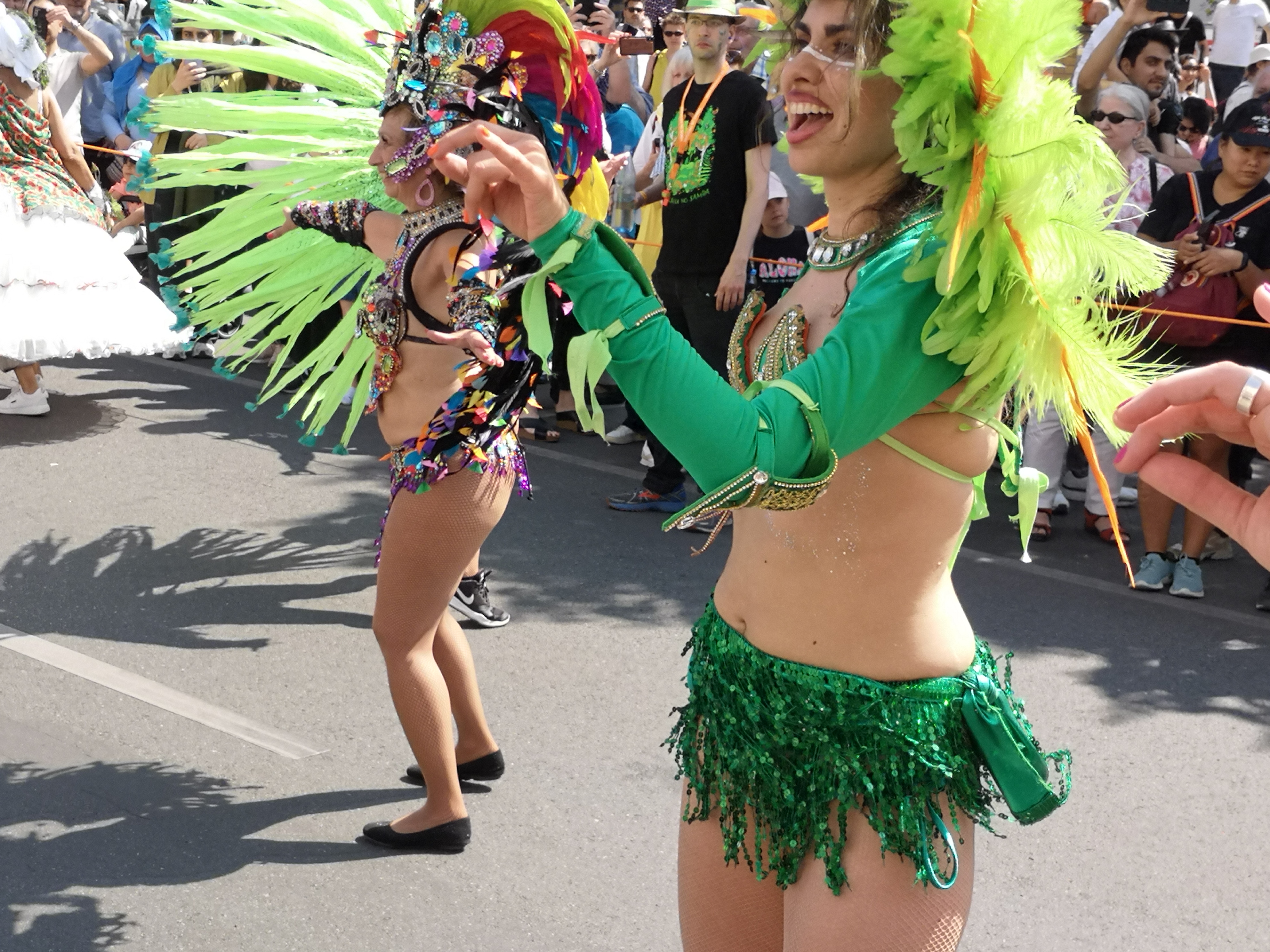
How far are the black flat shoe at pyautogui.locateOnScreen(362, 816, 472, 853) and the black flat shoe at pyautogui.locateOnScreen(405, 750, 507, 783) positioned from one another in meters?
0.32

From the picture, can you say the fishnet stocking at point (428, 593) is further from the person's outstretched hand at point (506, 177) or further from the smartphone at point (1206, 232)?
the smartphone at point (1206, 232)

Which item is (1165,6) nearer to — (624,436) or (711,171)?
(711,171)

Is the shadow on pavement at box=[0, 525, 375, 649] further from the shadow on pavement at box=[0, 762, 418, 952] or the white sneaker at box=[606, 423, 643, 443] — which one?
the white sneaker at box=[606, 423, 643, 443]

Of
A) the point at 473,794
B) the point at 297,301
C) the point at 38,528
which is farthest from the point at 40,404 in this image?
the point at 473,794

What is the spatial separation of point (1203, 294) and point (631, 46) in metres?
4.41

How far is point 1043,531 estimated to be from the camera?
640 cm

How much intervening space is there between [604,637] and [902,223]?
336 centimetres

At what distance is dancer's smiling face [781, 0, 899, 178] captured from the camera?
1.79m

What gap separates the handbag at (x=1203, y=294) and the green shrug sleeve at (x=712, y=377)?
4640 millimetres

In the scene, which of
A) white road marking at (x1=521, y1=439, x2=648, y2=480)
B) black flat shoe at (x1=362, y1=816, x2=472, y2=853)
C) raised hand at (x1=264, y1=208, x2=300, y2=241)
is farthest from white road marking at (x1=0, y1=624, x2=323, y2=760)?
white road marking at (x1=521, y1=439, x2=648, y2=480)

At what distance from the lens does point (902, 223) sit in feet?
6.11

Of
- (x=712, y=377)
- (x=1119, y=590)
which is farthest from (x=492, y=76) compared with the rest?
(x=1119, y=590)

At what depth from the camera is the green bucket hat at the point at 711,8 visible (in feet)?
21.0

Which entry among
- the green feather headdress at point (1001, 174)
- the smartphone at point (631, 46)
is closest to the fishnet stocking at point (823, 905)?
the green feather headdress at point (1001, 174)
